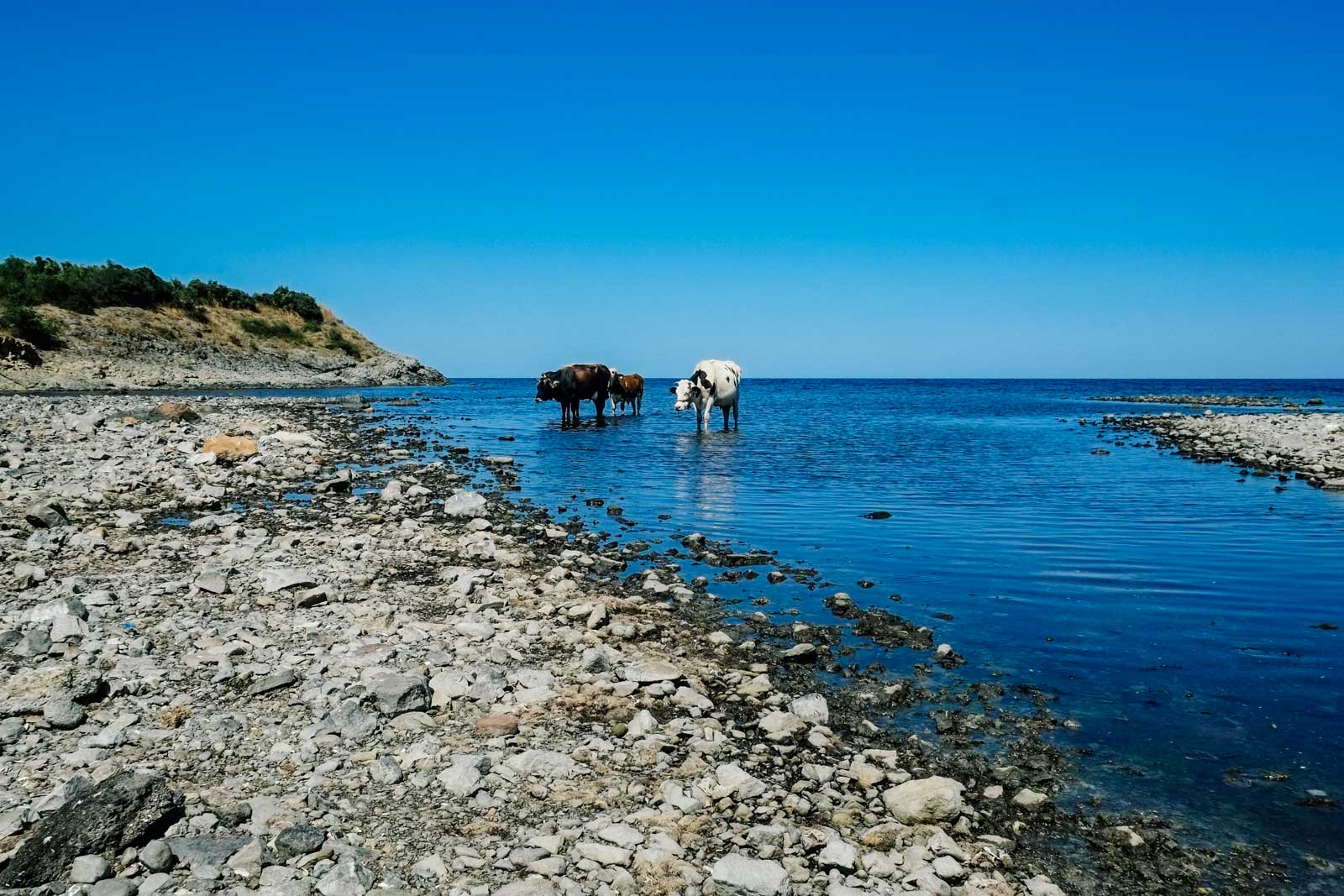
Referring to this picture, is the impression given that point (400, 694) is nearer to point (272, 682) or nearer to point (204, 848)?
point (272, 682)

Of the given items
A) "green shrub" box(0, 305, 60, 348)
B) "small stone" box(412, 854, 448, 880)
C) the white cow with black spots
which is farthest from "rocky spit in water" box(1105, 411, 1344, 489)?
"green shrub" box(0, 305, 60, 348)

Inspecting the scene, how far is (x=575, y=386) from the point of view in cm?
3522

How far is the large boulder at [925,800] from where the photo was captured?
4.41 meters

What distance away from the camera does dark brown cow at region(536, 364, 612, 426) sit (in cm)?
3497

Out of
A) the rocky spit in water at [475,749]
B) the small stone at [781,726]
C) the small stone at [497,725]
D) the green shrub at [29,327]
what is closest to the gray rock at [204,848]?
the rocky spit in water at [475,749]

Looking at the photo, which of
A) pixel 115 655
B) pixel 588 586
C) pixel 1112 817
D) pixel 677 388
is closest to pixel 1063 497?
pixel 588 586

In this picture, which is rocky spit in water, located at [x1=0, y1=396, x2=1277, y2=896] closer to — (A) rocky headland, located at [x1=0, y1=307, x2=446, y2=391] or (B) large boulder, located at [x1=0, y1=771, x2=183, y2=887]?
(B) large boulder, located at [x1=0, y1=771, x2=183, y2=887]

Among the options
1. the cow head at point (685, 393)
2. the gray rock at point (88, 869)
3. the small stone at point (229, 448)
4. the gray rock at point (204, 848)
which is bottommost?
the gray rock at point (204, 848)

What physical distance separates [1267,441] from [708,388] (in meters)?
18.4

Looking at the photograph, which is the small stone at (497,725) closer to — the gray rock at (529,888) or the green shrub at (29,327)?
the gray rock at (529,888)

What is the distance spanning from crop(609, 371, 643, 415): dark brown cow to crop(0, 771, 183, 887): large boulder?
36.1m

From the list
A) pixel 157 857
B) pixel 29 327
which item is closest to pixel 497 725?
pixel 157 857

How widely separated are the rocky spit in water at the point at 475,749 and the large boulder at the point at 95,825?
0.01 metres

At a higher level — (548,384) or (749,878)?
(548,384)
